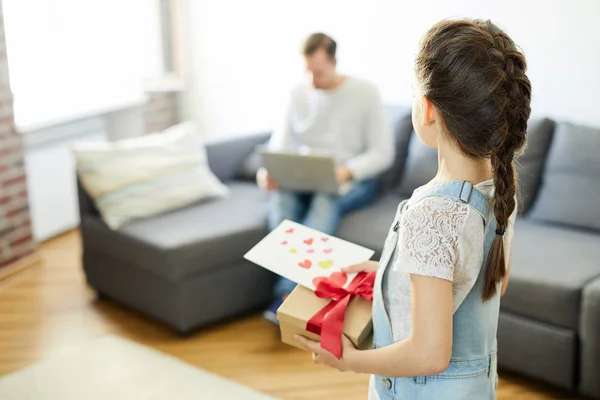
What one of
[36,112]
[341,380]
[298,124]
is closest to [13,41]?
[36,112]

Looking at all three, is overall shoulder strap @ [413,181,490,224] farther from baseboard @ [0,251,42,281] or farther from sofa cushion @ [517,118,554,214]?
baseboard @ [0,251,42,281]

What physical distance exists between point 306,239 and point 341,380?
1204mm

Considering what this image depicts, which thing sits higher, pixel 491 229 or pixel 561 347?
pixel 491 229

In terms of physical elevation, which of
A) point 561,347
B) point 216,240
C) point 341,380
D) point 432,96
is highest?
point 432,96

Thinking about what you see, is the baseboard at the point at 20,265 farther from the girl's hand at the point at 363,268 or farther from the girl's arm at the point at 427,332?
the girl's arm at the point at 427,332

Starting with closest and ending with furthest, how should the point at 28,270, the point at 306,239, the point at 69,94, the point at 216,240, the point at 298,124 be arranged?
the point at 306,239, the point at 216,240, the point at 298,124, the point at 28,270, the point at 69,94

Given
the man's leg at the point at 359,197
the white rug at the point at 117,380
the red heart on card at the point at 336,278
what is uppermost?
the red heart on card at the point at 336,278

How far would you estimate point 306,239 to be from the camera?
1604 mm

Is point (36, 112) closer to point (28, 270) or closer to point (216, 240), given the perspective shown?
point (28, 270)

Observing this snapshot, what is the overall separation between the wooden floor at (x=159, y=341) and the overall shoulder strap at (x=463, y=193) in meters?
1.52

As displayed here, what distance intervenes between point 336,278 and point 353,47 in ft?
8.43

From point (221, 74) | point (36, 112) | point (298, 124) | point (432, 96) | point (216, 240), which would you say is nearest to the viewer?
point (432, 96)

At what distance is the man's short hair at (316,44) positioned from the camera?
3.06 m

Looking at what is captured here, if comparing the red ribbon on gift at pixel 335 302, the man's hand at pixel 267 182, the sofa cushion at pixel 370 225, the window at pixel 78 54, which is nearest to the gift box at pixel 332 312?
→ the red ribbon on gift at pixel 335 302
